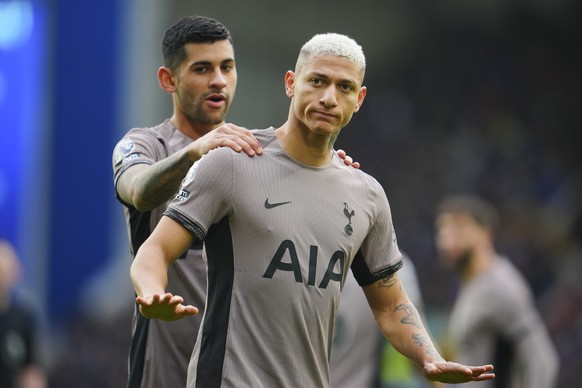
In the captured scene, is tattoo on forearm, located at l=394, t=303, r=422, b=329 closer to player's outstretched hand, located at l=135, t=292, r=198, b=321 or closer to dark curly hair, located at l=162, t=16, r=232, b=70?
player's outstretched hand, located at l=135, t=292, r=198, b=321

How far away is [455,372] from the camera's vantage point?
14.1ft

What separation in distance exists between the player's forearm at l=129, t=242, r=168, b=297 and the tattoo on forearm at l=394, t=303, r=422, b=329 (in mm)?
1110

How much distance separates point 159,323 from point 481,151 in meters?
14.0

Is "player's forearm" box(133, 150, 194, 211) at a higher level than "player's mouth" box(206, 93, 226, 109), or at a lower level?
lower

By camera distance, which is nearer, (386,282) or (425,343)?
(425,343)

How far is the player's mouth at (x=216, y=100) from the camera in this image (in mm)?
5316

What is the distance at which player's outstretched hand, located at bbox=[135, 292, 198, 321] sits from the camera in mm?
3738

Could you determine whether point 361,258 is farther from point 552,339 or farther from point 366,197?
point 552,339

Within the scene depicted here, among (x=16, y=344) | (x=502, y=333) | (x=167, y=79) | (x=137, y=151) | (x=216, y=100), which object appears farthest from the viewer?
(x=16, y=344)

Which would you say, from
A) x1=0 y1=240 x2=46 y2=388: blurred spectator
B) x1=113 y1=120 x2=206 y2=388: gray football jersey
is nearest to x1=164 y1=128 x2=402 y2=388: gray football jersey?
x1=113 y1=120 x2=206 y2=388: gray football jersey

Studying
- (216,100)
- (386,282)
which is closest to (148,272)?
(386,282)

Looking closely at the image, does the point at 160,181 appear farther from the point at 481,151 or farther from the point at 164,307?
the point at 481,151

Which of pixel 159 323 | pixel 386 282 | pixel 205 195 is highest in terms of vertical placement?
pixel 205 195

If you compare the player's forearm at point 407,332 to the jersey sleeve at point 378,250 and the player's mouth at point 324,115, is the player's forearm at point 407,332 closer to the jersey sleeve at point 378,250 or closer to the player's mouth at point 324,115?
the jersey sleeve at point 378,250
